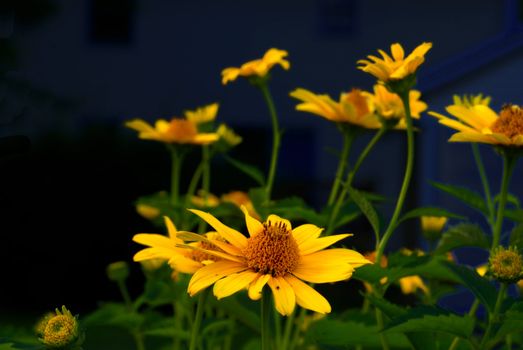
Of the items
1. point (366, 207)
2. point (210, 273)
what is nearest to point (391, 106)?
point (366, 207)

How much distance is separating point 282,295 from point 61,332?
0.32 metres

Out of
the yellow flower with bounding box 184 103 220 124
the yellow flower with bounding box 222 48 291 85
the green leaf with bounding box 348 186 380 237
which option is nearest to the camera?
the green leaf with bounding box 348 186 380 237

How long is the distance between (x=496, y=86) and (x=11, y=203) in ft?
14.3

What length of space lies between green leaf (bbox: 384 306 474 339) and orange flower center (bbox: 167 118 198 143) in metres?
0.96

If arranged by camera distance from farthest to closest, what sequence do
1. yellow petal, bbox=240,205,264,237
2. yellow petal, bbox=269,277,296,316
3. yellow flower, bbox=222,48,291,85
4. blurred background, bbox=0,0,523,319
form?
blurred background, bbox=0,0,523,319 < yellow flower, bbox=222,48,291,85 < yellow petal, bbox=240,205,264,237 < yellow petal, bbox=269,277,296,316

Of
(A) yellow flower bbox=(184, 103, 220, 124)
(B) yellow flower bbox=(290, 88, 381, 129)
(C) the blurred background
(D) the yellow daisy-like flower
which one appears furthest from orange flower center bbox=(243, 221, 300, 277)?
(C) the blurred background

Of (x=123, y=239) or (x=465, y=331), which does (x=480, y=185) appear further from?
(x=465, y=331)

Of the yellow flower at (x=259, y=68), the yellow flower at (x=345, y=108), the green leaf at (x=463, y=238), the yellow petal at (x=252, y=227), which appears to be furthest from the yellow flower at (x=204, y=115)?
the yellow petal at (x=252, y=227)

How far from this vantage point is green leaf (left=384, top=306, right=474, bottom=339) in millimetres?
1153

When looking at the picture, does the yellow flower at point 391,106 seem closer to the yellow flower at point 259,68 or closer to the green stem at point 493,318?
the yellow flower at point 259,68

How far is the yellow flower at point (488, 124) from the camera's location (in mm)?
1396

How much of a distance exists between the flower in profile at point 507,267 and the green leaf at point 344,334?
7.8 inches

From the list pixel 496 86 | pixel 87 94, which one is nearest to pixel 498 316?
pixel 496 86

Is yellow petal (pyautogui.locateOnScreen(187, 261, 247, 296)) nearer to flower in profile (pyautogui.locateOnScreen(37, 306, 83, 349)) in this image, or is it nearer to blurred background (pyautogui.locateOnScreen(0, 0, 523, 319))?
flower in profile (pyautogui.locateOnScreen(37, 306, 83, 349))
